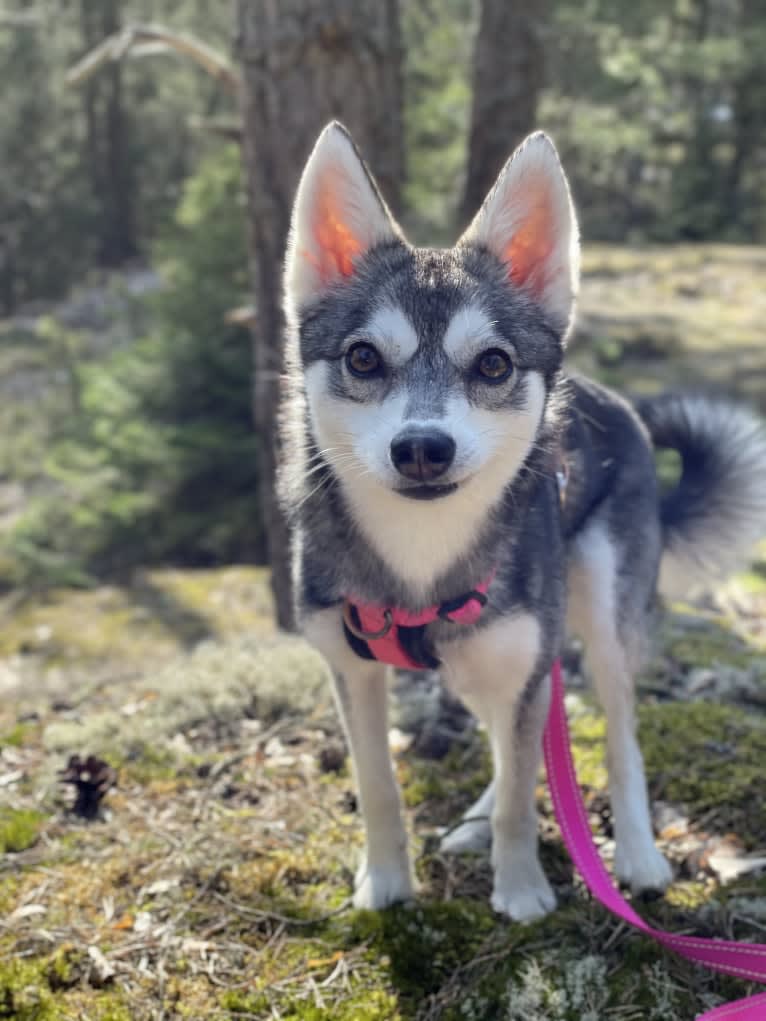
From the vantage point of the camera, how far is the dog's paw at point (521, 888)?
276 cm

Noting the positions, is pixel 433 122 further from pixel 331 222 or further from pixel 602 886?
pixel 602 886

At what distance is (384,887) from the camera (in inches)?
111

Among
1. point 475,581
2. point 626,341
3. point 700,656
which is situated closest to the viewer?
point 475,581

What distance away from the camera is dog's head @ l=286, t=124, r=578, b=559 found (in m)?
2.26

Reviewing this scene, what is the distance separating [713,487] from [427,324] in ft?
5.46

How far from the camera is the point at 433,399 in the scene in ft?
7.44

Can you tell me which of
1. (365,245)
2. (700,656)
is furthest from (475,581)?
(700,656)

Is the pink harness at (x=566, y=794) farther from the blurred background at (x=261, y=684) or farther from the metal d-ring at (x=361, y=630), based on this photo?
the blurred background at (x=261, y=684)

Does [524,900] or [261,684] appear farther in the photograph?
[261,684]

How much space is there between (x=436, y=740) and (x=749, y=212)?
17.7m

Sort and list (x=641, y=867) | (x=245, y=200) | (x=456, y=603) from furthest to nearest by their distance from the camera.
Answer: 1. (x=245, y=200)
2. (x=641, y=867)
3. (x=456, y=603)

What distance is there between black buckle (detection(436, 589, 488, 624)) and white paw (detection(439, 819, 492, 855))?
37.8 inches

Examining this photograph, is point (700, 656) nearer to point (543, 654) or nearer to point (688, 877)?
point (688, 877)

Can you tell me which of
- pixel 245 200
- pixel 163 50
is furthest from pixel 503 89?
pixel 245 200
